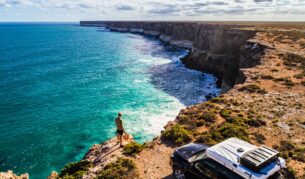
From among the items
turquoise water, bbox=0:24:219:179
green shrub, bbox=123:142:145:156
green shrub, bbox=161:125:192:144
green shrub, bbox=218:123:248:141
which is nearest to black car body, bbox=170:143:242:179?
green shrub, bbox=161:125:192:144

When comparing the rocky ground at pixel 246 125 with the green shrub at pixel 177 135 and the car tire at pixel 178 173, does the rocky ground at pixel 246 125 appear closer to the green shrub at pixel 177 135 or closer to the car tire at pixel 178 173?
the green shrub at pixel 177 135

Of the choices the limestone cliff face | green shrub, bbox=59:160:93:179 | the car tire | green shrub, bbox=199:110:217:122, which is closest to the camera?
the car tire

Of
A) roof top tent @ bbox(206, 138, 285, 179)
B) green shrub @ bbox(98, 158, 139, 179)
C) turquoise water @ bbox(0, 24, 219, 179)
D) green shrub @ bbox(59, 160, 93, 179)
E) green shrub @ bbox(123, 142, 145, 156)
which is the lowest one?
turquoise water @ bbox(0, 24, 219, 179)

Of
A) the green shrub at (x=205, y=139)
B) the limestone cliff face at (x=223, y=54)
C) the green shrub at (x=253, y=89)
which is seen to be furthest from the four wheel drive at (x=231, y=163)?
the limestone cliff face at (x=223, y=54)

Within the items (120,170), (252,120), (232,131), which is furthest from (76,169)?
(252,120)

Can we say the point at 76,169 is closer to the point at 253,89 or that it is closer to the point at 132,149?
the point at 132,149

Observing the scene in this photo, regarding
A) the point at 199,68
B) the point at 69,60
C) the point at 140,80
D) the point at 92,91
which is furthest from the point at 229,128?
the point at 69,60

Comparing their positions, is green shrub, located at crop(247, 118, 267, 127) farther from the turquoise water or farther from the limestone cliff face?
the limestone cliff face

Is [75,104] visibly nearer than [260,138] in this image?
No
